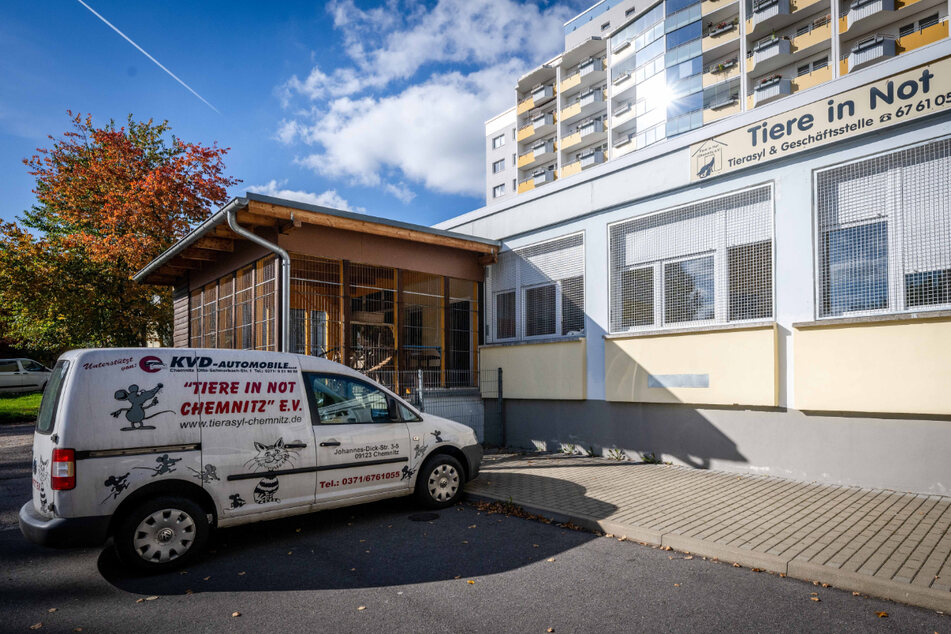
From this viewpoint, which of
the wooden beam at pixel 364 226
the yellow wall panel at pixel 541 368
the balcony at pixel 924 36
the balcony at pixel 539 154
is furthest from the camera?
the balcony at pixel 539 154

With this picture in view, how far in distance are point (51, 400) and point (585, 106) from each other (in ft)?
160

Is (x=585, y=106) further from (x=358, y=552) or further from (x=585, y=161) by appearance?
Answer: (x=358, y=552)

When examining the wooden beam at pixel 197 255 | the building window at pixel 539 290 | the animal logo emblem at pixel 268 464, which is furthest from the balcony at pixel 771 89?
the animal logo emblem at pixel 268 464

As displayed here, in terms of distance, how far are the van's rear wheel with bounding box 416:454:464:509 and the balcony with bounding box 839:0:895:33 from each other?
35.3m

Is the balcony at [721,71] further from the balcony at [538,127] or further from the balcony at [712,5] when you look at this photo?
the balcony at [538,127]

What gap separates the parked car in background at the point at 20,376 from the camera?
2580 centimetres

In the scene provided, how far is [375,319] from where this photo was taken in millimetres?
11094

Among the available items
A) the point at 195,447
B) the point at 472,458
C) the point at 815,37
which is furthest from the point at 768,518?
the point at 815,37

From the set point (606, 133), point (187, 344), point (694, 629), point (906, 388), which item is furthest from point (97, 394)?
point (606, 133)

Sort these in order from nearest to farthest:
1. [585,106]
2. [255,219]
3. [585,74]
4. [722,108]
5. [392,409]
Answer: [392,409], [255,219], [722,108], [585,74], [585,106]

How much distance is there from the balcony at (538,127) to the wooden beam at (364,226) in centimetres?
4220

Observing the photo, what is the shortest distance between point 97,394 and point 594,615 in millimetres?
4153

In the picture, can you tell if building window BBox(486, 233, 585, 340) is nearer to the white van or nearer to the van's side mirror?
the van's side mirror

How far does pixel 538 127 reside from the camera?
5194cm
